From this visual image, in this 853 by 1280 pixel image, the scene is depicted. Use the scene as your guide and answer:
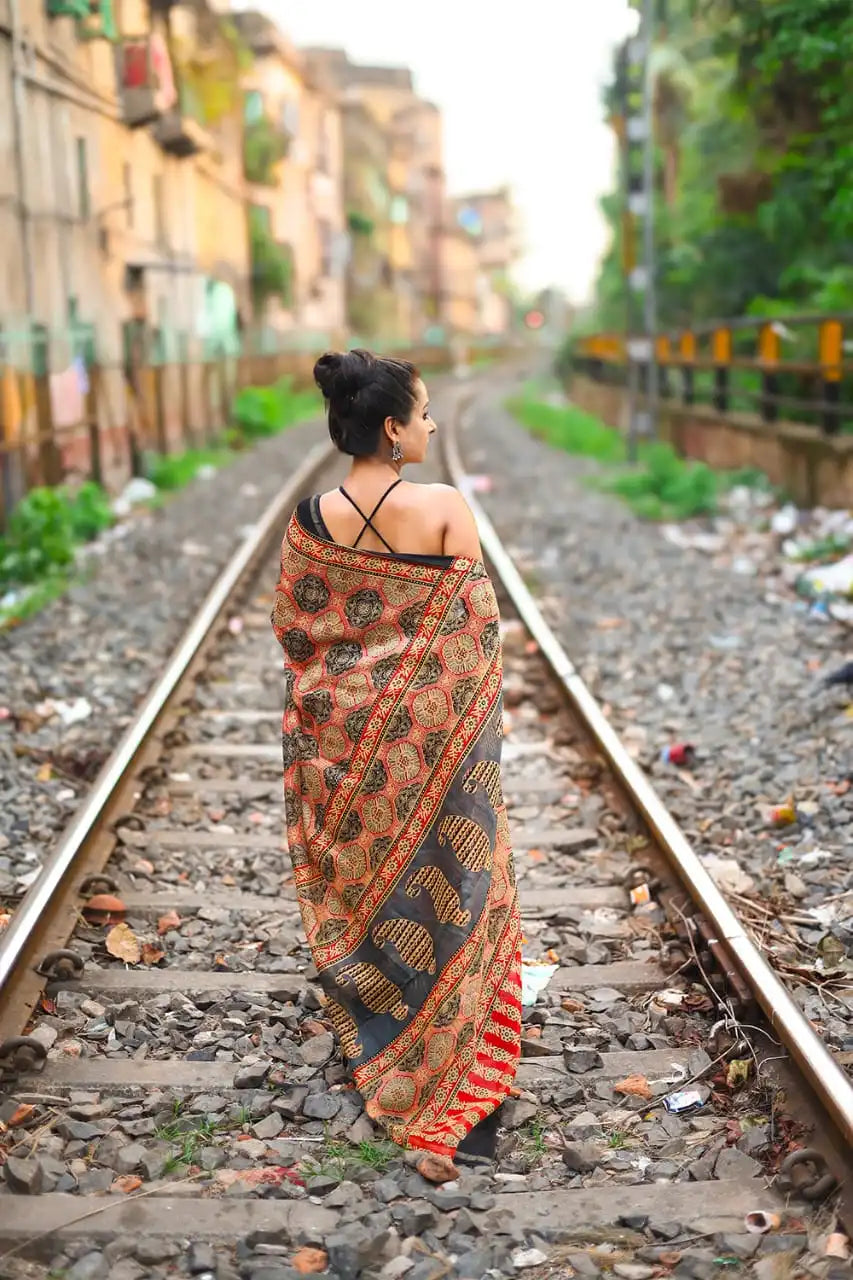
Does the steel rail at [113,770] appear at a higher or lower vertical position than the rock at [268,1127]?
higher

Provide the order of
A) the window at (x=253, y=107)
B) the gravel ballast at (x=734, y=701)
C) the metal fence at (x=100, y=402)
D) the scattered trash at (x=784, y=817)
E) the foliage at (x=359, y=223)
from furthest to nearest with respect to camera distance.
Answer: the foliage at (x=359, y=223) → the window at (x=253, y=107) → the metal fence at (x=100, y=402) → the scattered trash at (x=784, y=817) → the gravel ballast at (x=734, y=701)

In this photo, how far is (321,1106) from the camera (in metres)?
3.72

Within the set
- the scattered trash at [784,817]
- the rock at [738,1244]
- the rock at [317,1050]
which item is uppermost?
the scattered trash at [784,817]

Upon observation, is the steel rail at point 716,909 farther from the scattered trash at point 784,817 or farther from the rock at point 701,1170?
the scattered trash at point 784,817

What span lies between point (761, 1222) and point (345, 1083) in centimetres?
118

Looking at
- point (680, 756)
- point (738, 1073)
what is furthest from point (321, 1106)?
point (680, 756)

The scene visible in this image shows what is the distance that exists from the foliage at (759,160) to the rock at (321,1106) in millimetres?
10812

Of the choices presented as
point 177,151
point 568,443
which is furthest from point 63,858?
point 177,151

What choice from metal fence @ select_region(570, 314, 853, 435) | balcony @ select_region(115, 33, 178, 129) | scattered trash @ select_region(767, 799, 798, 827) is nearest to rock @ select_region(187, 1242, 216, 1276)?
scattered trash @ select_region(767, 799, 798, 827)

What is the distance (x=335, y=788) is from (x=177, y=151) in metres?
22.1

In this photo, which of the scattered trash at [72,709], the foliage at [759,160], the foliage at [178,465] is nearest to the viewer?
the scattered trash at [72,709]

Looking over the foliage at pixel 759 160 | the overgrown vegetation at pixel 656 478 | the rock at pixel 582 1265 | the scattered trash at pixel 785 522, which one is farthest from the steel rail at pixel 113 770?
the foliage at pixel 759 160

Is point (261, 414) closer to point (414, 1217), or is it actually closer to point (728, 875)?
point (728, 875)

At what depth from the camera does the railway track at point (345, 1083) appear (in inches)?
123
